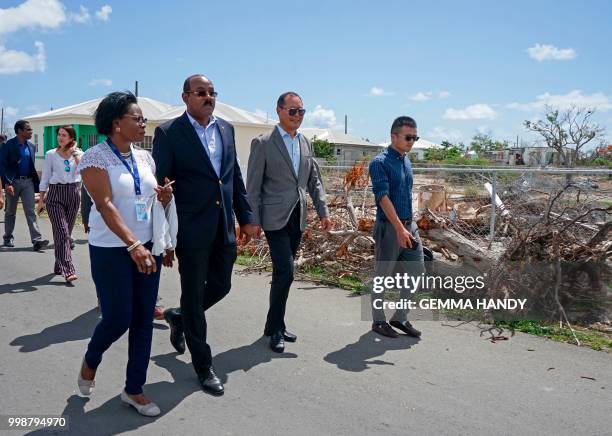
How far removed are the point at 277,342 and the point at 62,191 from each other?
4.09 metres

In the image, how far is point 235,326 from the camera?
220 inches

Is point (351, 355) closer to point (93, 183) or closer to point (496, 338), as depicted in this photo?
point (496, 338)

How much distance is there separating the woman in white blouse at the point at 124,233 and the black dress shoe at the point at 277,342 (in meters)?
1.42

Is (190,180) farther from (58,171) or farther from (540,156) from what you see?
(540,156)

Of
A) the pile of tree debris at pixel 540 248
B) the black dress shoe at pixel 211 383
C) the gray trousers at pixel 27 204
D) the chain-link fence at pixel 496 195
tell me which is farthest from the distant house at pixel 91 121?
the black dress shoe at pixel 211 383

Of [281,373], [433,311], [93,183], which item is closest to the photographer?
[93,183]

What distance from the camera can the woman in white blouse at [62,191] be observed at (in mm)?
7195

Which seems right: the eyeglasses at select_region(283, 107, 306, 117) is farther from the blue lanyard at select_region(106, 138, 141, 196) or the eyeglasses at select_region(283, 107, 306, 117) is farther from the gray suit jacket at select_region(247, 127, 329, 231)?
the blue lanyard at select_region(106, 138, 141, 196)

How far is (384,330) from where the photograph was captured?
5.32 metres

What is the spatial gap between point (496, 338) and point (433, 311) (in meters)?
0.99

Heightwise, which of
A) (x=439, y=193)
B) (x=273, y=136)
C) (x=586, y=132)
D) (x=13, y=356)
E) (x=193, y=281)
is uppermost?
(x=586, y=132)

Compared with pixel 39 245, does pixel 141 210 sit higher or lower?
higher

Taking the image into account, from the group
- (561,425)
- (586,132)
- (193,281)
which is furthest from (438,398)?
(586,132)

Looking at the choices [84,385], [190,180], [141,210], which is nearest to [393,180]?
[190,180]
